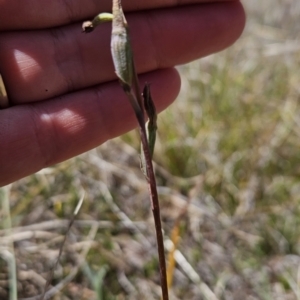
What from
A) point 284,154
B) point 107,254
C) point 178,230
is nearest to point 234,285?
point 178,230

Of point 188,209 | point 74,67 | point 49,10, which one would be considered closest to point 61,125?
point 74,67

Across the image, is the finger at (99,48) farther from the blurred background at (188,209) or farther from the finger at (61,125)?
the blurred background at (188,209)

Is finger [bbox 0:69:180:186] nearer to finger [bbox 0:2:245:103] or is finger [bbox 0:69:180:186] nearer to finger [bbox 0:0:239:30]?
finger [bbox 0:2:245:103]

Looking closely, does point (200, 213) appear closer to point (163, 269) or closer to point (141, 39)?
point (141, 39)

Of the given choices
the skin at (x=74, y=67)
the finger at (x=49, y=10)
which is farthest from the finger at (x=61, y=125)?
the finger at (x=49, y=10)

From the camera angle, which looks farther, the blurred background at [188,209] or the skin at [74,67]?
the blurred background at [188,209]

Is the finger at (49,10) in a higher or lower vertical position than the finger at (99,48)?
higher

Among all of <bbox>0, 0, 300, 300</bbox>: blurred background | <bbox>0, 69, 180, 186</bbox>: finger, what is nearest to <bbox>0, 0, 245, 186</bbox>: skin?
<bbox>0, 69, 180, 186</bbox>: finger
